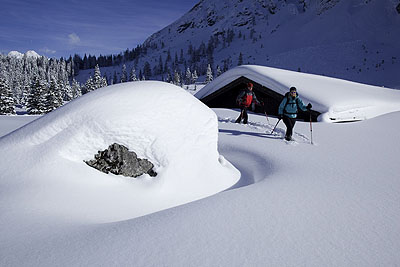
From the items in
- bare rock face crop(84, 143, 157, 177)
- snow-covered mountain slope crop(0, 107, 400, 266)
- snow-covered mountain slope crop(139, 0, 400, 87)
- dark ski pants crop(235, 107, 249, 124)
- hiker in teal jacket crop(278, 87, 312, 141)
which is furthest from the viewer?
snow-covered mountain slope crop(139, 0, 400, 87)

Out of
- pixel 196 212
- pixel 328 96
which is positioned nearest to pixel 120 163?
pixel 196 212

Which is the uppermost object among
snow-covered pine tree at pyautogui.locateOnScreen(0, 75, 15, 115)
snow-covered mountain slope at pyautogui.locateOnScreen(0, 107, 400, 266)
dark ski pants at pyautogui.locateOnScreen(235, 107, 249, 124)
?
snow-covered pine tree at pyautogui.locateOnScreen(0, 75, 15, 115)

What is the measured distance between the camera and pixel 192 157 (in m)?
4.08

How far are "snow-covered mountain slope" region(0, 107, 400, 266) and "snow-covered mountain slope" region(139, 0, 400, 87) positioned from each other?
26.7 meters

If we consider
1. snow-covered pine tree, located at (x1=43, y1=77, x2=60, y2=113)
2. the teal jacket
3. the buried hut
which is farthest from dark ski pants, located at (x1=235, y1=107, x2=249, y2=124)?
snow-covered pine tree, located at (x1=43, y1=77, x2=60, y2=113)

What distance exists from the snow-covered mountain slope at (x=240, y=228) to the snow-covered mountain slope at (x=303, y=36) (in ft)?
87.6

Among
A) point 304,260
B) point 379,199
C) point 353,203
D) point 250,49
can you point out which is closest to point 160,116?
point 304,260

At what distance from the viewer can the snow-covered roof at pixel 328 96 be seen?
364 inches

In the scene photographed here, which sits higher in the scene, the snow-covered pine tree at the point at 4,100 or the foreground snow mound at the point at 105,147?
the snow-covered pine tree at the point at 4,100

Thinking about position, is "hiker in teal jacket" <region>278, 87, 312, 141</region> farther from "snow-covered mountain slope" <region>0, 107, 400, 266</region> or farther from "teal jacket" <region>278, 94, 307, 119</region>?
"snow-covered mountain slope" <region>0, 107, 400, 266</region>

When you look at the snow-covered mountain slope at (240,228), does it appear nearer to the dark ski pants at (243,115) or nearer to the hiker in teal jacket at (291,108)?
the hiker in teal jacket at (291,108)

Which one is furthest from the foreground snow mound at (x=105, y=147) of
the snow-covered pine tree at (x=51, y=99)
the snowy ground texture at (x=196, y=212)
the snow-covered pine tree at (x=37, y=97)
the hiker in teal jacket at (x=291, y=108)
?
the snow-covered pine tree at (x=37, y=97)

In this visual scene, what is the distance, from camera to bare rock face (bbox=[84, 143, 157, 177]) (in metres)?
3.48

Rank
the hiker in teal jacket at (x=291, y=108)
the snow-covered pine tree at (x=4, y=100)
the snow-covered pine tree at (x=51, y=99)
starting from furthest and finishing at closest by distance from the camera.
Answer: the snow-covered pine tree at (x=51, y=99)
the snow-covered pine tree at (x=4, y=100)
the hiker in teal jacket at (x=291, y=108)
